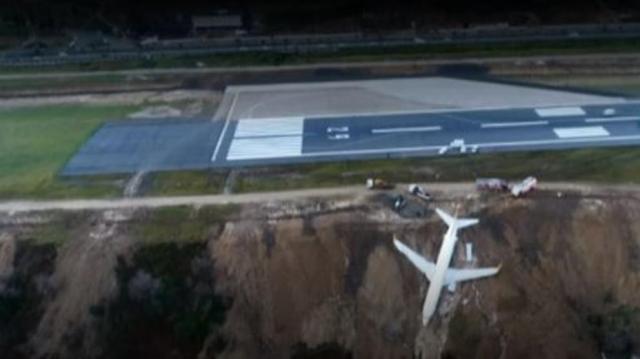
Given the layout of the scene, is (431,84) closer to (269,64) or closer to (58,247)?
(269,64)

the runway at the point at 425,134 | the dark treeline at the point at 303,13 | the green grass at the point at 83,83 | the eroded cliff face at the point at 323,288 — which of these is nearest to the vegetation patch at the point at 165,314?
the eroded cliff face at the point at 323,288

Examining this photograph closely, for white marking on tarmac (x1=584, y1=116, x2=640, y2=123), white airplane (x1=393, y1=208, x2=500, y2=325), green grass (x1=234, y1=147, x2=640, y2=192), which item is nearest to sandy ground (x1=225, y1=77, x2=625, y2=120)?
white marking on tarmac (x1=584, y1=116, x2=640, y2=123)

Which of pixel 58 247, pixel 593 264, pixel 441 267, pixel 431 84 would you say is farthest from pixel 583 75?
pixel 58 247

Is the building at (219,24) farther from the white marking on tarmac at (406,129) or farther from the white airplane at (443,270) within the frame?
the white airplane at (443,270)

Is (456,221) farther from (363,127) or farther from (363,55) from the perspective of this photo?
(363,55)

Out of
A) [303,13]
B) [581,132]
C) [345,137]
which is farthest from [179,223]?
[303,13]

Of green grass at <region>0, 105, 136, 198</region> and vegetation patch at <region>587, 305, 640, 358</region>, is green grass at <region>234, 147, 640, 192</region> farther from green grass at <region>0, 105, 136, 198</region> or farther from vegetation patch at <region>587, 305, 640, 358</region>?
green grass at <region>0, 105, 136, 198</region>
